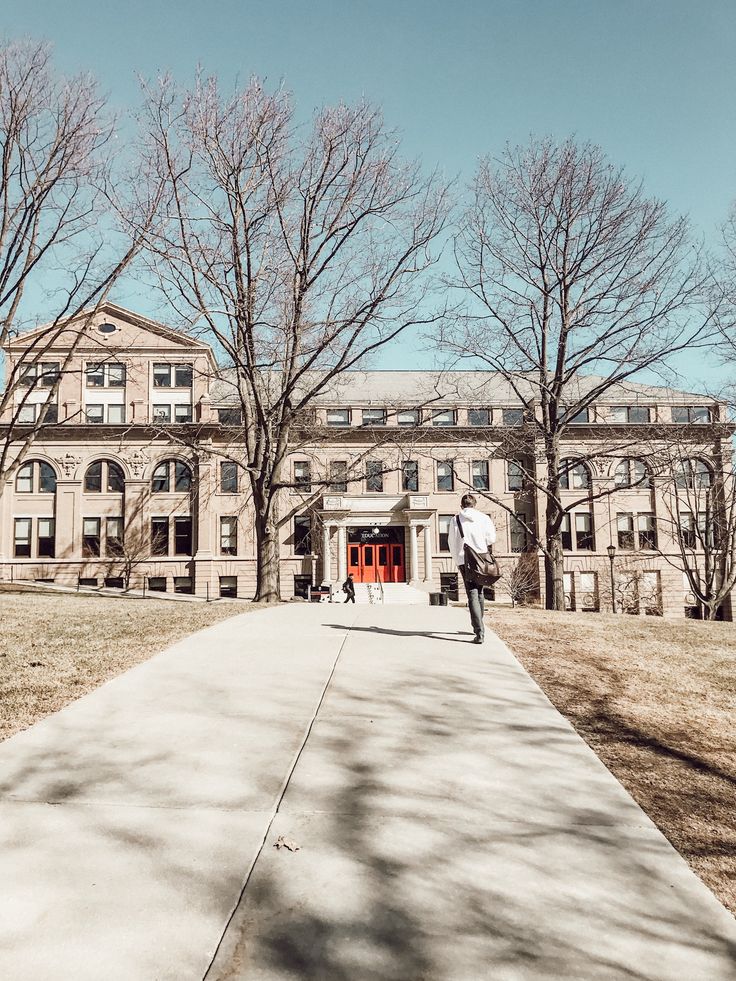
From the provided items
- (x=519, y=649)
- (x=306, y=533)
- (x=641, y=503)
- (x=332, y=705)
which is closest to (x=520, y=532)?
(x=641, y=503)

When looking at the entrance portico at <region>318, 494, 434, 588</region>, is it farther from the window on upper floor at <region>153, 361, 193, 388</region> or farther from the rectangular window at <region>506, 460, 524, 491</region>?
the window on upper floor at <region>153, 361, 193, 388</region>

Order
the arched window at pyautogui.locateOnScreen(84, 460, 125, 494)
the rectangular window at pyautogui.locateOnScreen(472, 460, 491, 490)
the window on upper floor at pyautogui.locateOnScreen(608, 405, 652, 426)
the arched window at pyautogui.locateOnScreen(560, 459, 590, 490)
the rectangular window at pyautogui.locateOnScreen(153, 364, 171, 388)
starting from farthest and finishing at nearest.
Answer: the window on upper floor at pyautogui.locateOnScreen(608, 405, 652, 426), the rectangular window at pyautogui.locateOnScreen(472, 460, 491, 490), the arched window at pyautogui.locateOnScreen(560, 459, 590, 490), the rectangular window at pyautogui.locateOnScreen(153, 364, 171, 388), the arched window at pyautogui.locateOnScreen(84, 460, 125, 494)

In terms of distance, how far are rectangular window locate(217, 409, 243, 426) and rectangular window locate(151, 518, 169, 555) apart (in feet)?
24.5

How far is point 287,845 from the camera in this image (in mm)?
3168

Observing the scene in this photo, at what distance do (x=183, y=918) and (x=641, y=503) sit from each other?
45354 millimetres

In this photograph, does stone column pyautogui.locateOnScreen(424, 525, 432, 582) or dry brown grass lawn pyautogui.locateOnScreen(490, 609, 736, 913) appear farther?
stone column pyautogui.locateOnScreen(424, 525, 432, 582)

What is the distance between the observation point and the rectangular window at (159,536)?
4075cm

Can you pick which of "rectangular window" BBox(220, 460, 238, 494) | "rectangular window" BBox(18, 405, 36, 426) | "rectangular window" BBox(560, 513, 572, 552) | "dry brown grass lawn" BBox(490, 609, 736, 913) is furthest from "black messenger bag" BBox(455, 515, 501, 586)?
"rectangular window" BBox(18, 405, 36, 426)

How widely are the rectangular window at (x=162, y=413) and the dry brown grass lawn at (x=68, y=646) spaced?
2918cm

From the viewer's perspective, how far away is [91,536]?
40.6 metres

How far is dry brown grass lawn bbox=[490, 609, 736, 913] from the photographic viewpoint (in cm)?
373

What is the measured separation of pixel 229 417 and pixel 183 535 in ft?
28.2

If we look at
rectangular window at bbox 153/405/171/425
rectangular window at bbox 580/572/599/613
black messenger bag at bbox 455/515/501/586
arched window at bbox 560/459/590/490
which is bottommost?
rectangular window at bbox 580/572/599/613

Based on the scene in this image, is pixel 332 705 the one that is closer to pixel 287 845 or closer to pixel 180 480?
pixel 287 845
